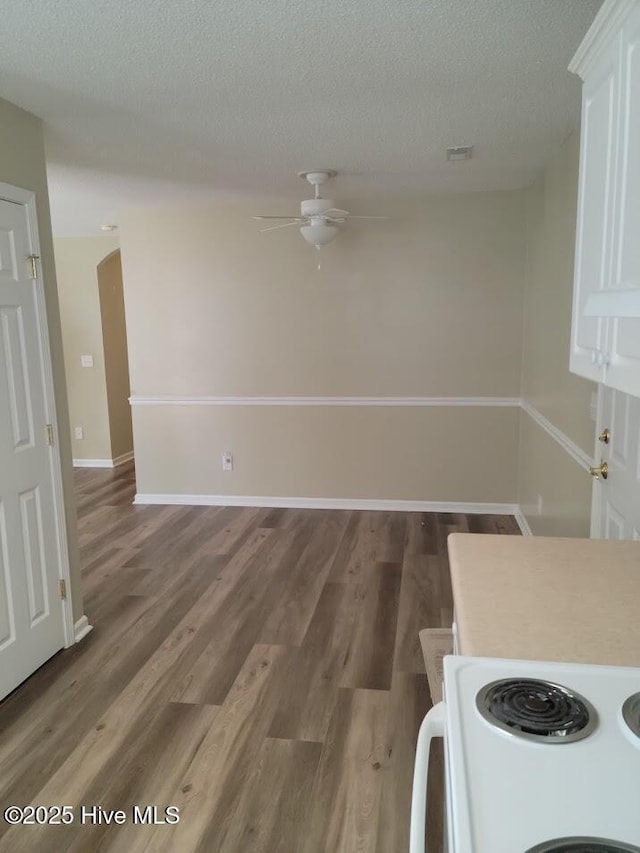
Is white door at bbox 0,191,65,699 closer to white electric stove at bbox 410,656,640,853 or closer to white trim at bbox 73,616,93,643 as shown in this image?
white trim at bbox 73,616,93,643

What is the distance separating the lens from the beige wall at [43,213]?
8.35 ft

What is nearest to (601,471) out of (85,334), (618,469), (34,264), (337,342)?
(618,469)

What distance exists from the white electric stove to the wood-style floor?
111cm

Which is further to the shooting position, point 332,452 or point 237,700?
point 332,452

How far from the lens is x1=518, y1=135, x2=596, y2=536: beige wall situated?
9.71 feet

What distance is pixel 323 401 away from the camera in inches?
199

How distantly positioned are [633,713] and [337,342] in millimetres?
4170

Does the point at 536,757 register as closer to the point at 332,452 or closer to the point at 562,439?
the point at 562,439

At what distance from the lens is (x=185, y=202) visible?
15.6 feet

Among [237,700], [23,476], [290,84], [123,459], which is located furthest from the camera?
[123,459]

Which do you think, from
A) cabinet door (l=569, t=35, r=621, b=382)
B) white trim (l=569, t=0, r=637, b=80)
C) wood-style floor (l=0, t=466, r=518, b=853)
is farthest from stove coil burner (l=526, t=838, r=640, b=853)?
white trim (l=569, t=0, r=637, b=80)

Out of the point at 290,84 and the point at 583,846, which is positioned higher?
the point at 290,84

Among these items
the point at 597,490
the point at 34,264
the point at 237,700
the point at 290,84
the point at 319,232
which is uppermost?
the point at 290,84

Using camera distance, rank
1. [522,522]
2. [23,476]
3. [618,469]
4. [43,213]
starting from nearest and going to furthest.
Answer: [618,469] → [23,476] → [43,213] → [522,522]
